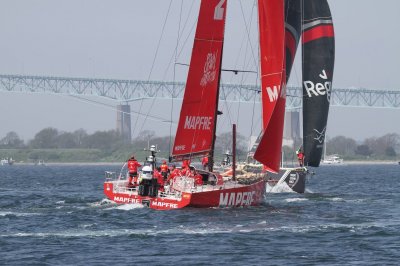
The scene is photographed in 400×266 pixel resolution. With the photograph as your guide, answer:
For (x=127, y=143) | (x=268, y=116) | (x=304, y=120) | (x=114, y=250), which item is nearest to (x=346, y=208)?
(x=268, y=116)

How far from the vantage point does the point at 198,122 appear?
28.2 meters

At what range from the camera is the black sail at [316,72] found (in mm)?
36406

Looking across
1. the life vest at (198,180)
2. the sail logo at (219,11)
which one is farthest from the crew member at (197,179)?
the sail logo at (219,11)

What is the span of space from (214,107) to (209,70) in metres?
0.95

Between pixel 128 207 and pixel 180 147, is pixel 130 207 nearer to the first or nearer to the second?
pixel 128 207

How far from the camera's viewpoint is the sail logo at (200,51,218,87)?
28.3 meters

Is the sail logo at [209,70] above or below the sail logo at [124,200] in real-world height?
above

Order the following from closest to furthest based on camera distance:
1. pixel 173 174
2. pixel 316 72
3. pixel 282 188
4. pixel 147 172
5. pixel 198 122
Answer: pixel 147 172 < pixel 173 174 < pixel 198 122 < pixel 282 188 < pixel 316 72

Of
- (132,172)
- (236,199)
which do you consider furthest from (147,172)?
(236,199)

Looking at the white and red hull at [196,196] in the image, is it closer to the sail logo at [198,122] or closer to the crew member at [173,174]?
the crew member at [173,174]

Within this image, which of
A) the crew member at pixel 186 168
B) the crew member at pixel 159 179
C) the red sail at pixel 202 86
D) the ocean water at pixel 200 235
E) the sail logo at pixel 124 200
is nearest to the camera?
the ocean water at pixel 200 235

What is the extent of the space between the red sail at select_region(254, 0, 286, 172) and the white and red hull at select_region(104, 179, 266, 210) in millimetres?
942

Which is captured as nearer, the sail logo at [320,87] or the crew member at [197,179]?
the crew member at [197,179]

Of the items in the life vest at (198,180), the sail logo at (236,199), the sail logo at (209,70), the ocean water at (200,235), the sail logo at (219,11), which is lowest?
the ocean water at (200,235)
